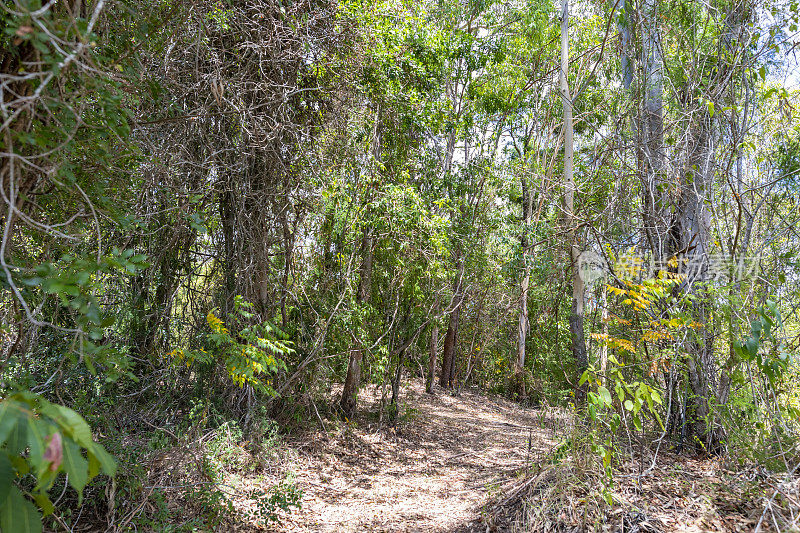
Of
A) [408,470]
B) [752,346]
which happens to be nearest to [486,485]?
[408,470]

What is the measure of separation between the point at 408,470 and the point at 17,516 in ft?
18.1

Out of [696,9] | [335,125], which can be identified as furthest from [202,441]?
[696,9]

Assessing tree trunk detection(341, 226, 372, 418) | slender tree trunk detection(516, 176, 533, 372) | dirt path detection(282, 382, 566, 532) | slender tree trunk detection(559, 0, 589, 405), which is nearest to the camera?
dirt path detection(282, 382, 566, 532)

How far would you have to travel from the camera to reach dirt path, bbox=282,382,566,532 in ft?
14.8

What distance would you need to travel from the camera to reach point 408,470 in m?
6.17

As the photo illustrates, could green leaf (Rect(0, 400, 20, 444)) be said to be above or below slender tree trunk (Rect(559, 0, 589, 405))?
below

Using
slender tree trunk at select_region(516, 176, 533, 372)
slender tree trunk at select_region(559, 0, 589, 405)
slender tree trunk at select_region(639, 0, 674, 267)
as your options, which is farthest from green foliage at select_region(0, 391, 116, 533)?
slender tree trunk at select_region(516, 176, 533, 372)

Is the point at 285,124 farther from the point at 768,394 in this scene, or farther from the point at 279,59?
the point at 768,394

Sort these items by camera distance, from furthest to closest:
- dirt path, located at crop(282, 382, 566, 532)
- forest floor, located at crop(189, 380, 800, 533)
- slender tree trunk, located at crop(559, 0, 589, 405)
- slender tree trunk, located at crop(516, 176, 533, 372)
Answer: slender tree trunk, located at crop(516, 176, 533, 372) < slender tree trunk, located at crop(559, 0, 589, 405) < dirt path, located at crop(282, 382, 566, 532) < forest floor, located at crop(189, 380, 800, 533)

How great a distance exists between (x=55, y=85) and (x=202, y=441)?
11.5ft

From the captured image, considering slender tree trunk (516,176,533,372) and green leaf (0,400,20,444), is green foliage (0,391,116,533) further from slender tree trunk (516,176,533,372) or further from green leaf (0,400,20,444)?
slender tree trunk (516,176,533,372)

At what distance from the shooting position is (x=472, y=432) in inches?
326

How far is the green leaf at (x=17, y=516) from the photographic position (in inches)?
43.4

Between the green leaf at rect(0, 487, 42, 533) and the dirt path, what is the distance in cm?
350
